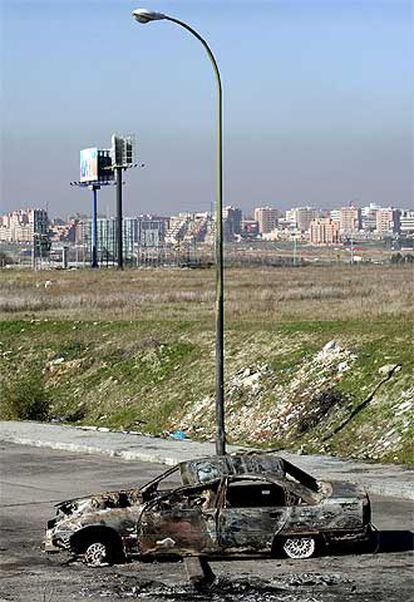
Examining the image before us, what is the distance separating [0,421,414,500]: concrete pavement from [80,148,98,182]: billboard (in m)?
96.3

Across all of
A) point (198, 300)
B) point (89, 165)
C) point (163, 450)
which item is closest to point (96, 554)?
point (163, 450)

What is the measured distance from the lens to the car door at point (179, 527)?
49.8 feet

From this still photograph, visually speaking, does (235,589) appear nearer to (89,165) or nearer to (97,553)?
(97,553)

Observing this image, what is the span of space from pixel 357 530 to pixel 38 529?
16.8 ft

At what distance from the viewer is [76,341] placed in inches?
1721

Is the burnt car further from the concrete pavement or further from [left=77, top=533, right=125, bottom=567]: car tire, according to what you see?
the concrete pavement

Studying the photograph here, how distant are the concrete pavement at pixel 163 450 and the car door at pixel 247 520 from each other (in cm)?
518

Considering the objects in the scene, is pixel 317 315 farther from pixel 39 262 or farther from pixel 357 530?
pixel 39 262

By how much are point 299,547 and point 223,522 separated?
1.03m

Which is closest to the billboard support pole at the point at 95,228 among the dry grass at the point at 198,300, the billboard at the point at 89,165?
the billboard at the point at 89,165

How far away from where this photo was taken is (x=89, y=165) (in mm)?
128125

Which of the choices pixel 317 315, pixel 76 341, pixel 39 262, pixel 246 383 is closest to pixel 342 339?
pixel 246 383

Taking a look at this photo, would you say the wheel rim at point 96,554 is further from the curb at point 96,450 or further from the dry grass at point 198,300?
the dry grass at point 198,300

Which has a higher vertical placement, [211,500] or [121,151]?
[121,151]
